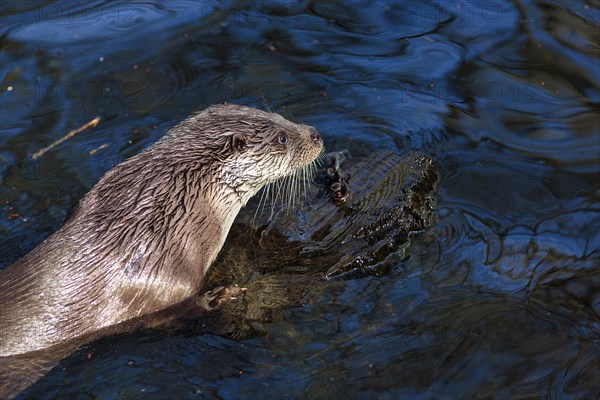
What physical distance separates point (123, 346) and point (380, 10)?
3714 millimetres

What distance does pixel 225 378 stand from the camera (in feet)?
12.5

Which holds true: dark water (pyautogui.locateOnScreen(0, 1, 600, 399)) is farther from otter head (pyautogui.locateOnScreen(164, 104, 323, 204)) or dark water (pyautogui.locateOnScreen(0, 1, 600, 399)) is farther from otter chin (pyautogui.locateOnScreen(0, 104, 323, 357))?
otter head (pyautogui.locateOnScreen(164, 104, 323, 204))

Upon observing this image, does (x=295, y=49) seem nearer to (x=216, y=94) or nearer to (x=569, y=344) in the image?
(x=216, y=94)

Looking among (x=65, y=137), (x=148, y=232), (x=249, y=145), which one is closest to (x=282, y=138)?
(x=249, y=145)

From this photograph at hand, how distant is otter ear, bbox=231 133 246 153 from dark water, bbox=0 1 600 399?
33.6 inches

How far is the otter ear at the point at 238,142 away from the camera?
451 cm

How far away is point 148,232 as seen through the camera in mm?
4168

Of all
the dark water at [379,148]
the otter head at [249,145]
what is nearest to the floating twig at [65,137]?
the dark water at [379,148]

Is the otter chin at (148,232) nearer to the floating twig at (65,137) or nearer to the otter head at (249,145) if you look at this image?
the otter head at (249,145)

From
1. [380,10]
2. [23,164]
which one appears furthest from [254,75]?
[23,164]

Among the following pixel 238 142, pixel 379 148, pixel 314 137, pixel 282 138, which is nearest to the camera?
pixel 238 142

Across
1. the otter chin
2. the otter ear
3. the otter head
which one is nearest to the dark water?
the otter chin

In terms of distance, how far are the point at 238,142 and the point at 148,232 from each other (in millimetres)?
708

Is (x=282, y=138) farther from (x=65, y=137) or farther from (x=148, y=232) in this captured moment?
(x=65, y=137)
